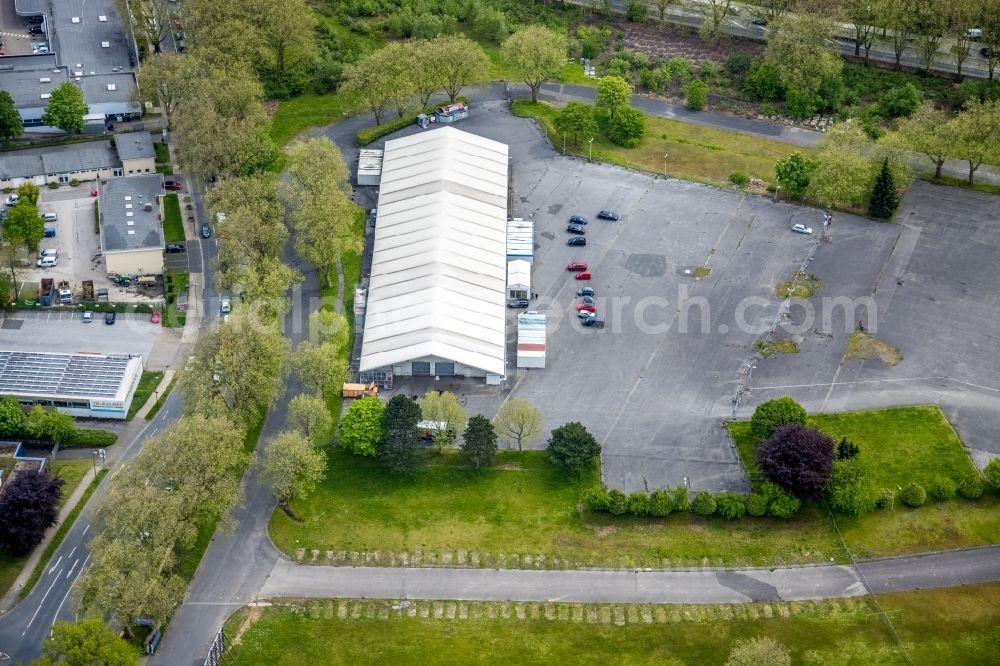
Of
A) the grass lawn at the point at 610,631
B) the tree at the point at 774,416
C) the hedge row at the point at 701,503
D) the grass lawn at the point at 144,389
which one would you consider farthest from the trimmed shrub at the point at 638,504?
the grass lawn at the point at 144,389

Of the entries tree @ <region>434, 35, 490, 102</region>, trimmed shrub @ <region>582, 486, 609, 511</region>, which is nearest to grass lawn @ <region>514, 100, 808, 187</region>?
tree @ <region>434, 35, 490, 102</region>

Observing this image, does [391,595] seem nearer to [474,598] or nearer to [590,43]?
[474,598]

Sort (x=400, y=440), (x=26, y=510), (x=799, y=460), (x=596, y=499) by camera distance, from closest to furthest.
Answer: (x=26, y=510) < (x=799, y=460) < (x=596, y=499) < (x=400, y=440)

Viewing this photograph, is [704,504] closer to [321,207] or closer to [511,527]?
[511,527]

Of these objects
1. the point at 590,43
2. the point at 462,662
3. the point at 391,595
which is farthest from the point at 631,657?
the point at 590,43

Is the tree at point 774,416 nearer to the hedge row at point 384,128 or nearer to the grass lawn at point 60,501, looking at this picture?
the grass lawn at point 60,501

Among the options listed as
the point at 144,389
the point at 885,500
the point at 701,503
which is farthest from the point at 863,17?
the point at 144,389

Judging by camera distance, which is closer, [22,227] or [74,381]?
[74,381]
